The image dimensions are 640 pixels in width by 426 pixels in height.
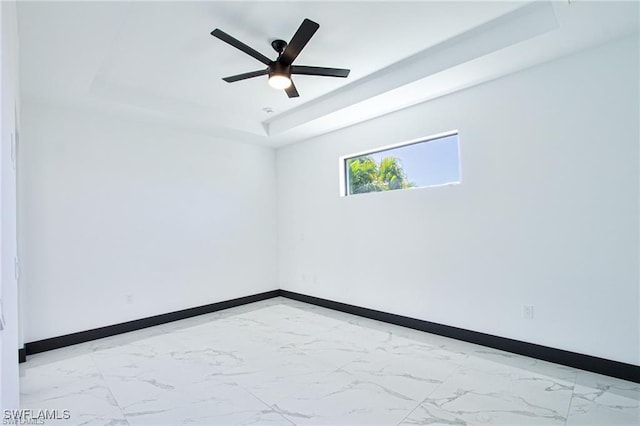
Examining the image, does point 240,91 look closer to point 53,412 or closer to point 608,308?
point 53,412

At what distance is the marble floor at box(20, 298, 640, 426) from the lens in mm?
2189

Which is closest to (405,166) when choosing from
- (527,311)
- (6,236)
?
(527,311)

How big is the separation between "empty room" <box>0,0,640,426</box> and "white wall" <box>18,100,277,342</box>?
23 mm

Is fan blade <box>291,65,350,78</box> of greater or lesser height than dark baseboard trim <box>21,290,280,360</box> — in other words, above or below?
above

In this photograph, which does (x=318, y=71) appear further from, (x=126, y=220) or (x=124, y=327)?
(x=124, y=327)

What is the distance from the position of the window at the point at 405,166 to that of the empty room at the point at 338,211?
0.03 meters

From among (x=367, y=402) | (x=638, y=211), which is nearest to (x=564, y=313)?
(x=638, y=211)

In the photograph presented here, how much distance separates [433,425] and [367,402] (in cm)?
46

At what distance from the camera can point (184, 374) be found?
2832 mm

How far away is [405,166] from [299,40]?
218 cm

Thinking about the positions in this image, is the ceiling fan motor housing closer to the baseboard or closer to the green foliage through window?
the green foliage through window

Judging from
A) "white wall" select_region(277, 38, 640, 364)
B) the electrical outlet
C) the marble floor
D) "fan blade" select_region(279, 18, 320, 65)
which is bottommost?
the marble floor

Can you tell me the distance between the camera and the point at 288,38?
2.77m

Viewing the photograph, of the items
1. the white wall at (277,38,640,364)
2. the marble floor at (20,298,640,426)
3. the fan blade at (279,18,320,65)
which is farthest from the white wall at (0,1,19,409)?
the white wall at (277,38,640,364)
